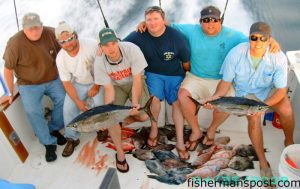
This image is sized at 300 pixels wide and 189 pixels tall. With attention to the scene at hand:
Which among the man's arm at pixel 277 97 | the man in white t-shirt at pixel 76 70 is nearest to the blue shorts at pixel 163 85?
the man in white t-shirt at pixel 76 70

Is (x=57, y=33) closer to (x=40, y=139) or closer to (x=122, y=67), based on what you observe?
(x=122, y=67)

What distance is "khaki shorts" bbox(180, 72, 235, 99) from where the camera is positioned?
3.05 meters

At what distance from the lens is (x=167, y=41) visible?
2957 mm

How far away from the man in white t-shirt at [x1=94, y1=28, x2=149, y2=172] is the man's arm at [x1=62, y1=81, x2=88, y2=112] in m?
0.25

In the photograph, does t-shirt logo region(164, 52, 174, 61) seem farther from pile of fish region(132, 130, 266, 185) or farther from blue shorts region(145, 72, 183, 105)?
pile of fish region(132, 130, 266, 185)

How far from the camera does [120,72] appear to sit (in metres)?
2.93

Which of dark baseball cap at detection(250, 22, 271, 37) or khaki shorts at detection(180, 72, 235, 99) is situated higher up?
dark baseball cap at detection(250, 22, 271, 37)

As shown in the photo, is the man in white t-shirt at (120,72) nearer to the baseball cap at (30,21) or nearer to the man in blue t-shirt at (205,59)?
the man in blue t-shirt at (205,59)

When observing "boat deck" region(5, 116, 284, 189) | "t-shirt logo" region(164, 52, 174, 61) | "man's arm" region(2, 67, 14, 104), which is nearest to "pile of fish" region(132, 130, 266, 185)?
"boat deck" region(5, 116, 284, 189)

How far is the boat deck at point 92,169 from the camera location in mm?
2930

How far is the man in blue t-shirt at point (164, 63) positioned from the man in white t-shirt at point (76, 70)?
0.41 metres

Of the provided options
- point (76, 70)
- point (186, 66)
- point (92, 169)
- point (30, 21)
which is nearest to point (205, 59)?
point (186, 66)

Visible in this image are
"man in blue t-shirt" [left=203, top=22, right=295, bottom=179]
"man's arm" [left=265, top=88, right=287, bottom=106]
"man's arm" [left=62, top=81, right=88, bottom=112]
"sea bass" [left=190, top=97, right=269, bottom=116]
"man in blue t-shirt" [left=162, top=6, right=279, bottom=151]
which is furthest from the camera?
"man's arm" [left=62, top=81, right=88, bottom=112]

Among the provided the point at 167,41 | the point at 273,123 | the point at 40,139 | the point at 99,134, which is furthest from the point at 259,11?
the point at 40,139
